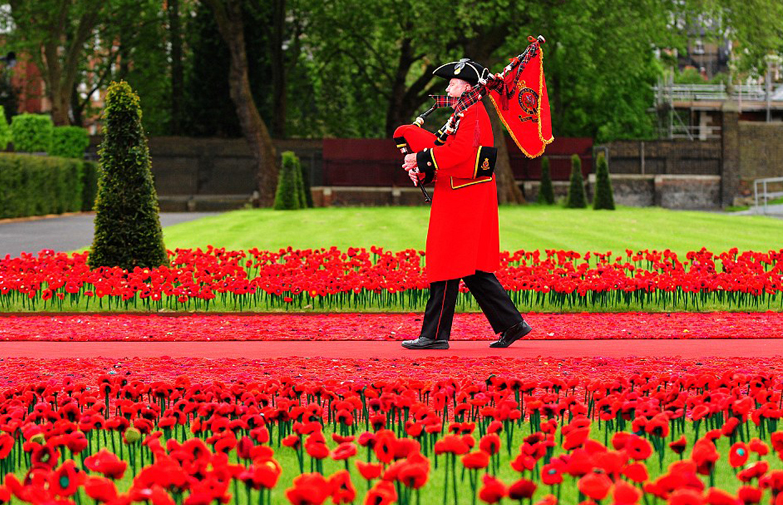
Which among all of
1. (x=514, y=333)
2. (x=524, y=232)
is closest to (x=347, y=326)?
(x=514, y=333)

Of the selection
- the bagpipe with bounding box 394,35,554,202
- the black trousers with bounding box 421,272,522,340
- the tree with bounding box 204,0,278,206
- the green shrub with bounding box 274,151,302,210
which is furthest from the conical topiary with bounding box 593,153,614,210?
the black trousers with bounding box 421,272,522,340

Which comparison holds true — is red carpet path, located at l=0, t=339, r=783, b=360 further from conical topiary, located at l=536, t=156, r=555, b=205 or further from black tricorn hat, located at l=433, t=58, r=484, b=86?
conical topiary, located at l=536, t=156, r=555, b=205

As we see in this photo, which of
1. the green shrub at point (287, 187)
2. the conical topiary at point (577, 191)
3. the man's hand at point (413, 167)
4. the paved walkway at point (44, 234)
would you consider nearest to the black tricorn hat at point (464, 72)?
the man's hand at point (413, 167)

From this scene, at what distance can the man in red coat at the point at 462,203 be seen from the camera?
7.66 m

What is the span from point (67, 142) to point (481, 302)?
1352 inches

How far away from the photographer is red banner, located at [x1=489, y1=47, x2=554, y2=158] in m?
7.98

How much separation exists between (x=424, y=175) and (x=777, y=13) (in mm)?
29512

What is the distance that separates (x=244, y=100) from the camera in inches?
1475

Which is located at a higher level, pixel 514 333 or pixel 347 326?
Answer: pixel 514 333

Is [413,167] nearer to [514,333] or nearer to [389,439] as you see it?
[514,333]

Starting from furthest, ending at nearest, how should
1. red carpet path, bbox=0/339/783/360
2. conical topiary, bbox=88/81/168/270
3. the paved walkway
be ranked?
the paved walkway → conical topiary, bbox=88/81/168/270 → red carpet path, bbox=0/339/783/360

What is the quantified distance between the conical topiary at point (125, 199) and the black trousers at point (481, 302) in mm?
5912

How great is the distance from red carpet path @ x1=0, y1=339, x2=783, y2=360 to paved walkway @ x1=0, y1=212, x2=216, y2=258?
997cm

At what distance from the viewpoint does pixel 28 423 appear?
15.1 ft
